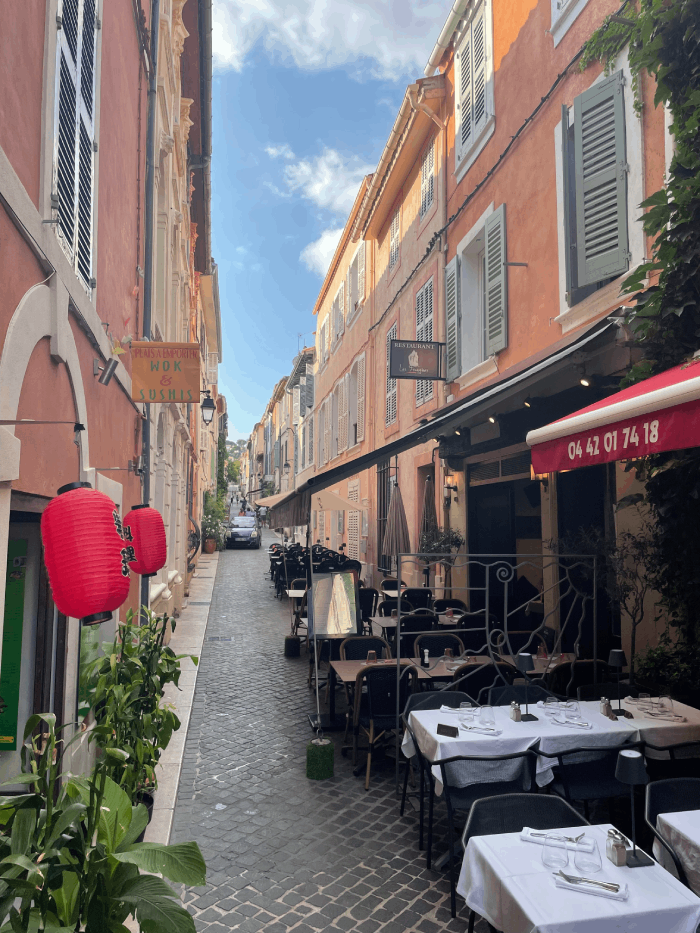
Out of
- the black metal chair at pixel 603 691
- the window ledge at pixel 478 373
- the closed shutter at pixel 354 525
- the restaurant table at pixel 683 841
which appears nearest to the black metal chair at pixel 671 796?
the restaurant table at pixel 683 841

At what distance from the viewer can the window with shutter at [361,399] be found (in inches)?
711

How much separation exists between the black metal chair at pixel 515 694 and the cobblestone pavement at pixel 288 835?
1.08 metres

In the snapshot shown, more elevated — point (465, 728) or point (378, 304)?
point (378, 304)

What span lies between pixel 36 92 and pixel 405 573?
10.8 meters

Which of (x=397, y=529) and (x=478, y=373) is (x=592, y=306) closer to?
(x=478, y=373)

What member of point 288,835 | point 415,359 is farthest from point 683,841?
point 415,359

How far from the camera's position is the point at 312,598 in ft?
23.9

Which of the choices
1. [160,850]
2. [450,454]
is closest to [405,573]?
[450,454]

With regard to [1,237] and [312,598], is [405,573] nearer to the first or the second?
[312,598]

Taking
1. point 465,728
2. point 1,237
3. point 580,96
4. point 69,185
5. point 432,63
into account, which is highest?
point 432,63

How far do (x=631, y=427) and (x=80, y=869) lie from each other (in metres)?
3.30

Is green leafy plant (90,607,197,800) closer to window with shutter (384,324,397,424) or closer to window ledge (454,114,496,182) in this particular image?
window ledge (454,114,496,182)

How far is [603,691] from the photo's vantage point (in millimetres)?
5500

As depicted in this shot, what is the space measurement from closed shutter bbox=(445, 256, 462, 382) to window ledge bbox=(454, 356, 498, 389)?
0.16m
